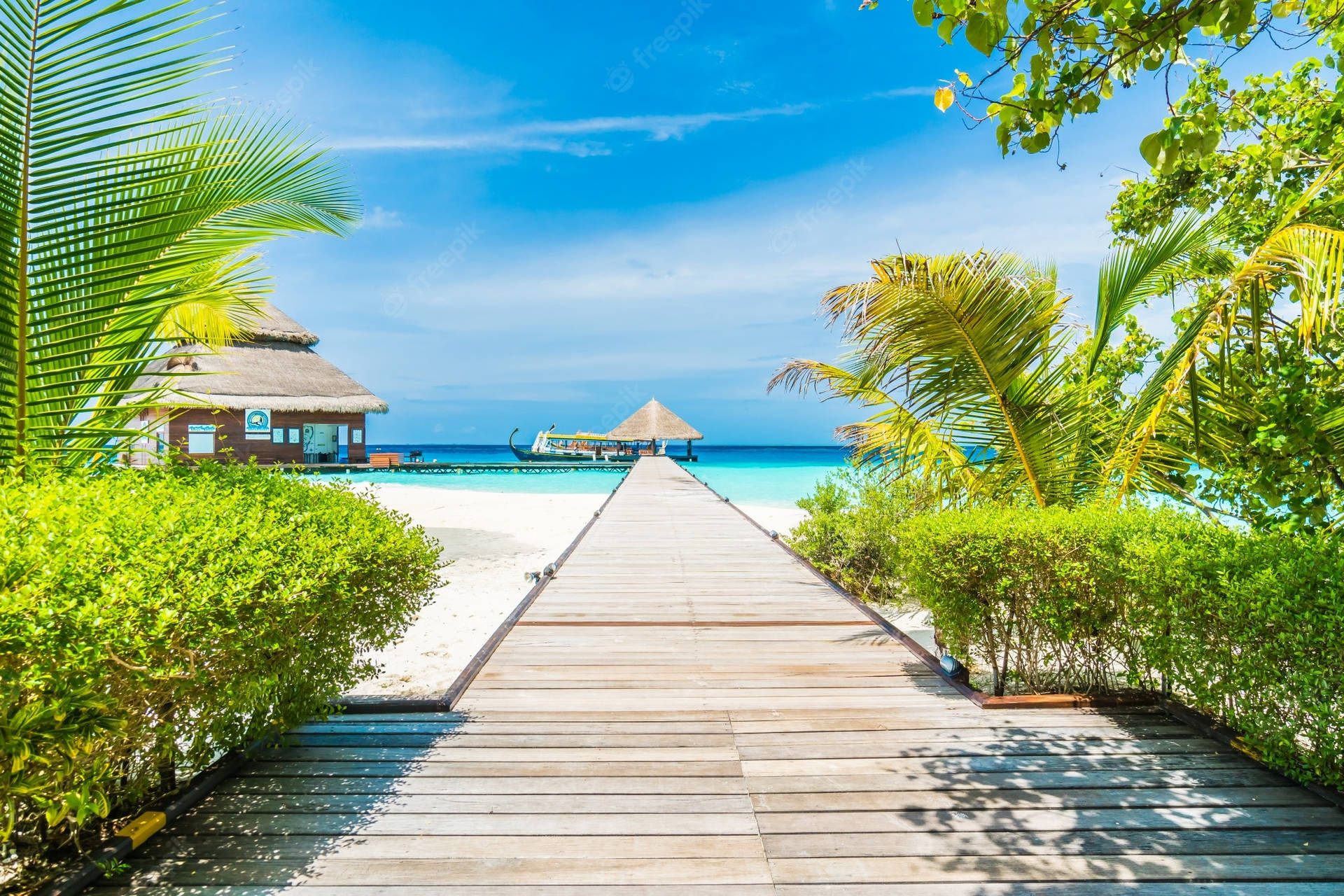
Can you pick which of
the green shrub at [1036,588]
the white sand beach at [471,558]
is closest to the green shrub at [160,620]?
the white sand beach at [471,558]

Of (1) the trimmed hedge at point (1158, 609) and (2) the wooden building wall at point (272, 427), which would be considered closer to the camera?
(1) the trimmed hedge at point (1158, 609)

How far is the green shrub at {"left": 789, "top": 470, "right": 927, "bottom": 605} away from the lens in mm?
6926

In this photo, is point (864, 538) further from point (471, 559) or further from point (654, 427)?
point (654, 427)

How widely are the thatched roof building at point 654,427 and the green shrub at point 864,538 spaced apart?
25.9 metres

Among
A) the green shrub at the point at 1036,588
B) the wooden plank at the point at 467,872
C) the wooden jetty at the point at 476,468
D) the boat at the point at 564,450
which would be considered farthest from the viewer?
the boat at the point at 564,450

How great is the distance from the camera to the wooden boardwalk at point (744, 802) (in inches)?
73.7

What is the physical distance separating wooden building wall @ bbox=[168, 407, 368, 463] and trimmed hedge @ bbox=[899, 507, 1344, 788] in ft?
82.1

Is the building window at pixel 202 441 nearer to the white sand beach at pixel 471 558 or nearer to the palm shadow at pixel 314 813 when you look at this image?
the white sand beach at pixel 471 558

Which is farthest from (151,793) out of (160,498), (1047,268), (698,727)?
(1047,268)

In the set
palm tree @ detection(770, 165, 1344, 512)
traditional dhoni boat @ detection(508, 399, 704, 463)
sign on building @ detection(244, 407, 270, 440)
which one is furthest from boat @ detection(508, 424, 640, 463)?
palm tree @ detection(770, 165, 1344, 512)

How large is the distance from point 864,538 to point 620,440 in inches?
1120

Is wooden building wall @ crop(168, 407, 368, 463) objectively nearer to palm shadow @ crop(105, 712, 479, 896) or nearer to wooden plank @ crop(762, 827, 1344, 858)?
palm shadow @ crop(105, 712, 479, 896)

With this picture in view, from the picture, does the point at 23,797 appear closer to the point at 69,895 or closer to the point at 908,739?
the point at 69,895

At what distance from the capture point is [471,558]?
10.1 metres
